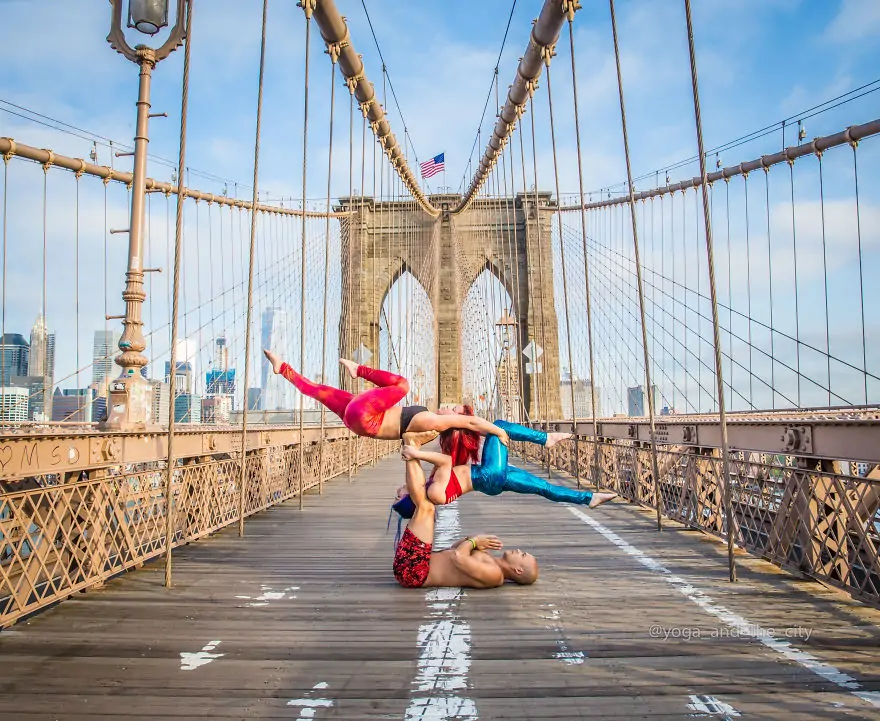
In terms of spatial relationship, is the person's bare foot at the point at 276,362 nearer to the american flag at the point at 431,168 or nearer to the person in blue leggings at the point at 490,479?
the person in blue leggings at the point at 490,479

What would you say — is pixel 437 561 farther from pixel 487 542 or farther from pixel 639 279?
pixel 639 279

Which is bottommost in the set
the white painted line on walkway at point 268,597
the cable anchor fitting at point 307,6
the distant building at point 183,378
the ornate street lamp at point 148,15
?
the white painted line on walkway at point 268,597

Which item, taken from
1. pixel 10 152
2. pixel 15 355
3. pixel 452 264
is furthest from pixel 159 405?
pixel 452 264

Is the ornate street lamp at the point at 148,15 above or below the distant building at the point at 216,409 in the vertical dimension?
above

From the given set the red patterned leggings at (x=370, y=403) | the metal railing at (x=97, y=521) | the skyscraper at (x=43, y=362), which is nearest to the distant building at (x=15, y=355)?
the skyscraper at (x=43, y=362)

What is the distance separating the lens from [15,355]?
1019 centimetres

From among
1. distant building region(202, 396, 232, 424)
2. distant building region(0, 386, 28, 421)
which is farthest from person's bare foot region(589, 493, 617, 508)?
distant building region(202, 396, 232, 424)

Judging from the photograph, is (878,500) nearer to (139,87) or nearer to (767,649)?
(767,649)

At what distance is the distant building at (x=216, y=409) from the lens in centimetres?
1446

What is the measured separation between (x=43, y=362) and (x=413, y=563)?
844 cm

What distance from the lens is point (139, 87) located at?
7.23 m

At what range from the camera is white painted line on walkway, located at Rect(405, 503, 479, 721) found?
2.33 m

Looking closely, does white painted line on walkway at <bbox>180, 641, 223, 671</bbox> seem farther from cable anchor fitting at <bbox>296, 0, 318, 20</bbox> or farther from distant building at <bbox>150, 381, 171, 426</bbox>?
distant building at <bbox>150, 381, 171, 426</bbox>

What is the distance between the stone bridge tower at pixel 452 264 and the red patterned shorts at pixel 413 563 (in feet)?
81.2
